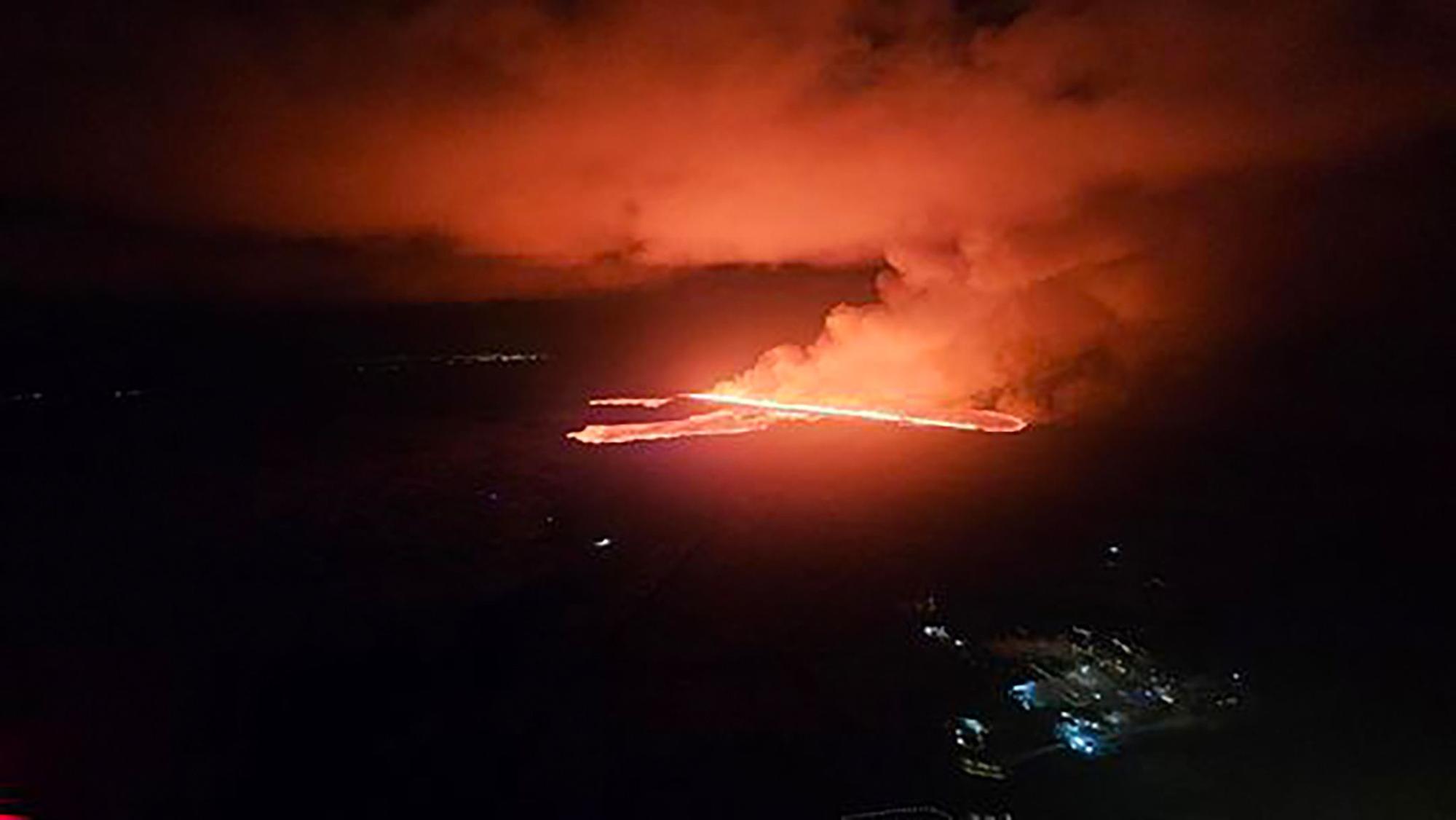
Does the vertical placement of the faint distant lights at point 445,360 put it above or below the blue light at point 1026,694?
above

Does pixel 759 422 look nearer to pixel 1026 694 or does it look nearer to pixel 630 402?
pixel 630 402

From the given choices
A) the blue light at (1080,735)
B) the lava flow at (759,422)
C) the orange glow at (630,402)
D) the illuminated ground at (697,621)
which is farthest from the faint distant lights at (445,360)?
the blue light at (1080,735)

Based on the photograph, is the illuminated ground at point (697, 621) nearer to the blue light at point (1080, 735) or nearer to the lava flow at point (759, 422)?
the blue light at point (1080, 735)

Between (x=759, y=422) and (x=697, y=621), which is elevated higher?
(x=759, y=422)

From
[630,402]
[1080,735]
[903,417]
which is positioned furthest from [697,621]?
[630,402]

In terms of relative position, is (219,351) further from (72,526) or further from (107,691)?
(107,691)

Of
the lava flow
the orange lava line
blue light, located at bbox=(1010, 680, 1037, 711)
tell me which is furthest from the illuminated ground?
the lava flow

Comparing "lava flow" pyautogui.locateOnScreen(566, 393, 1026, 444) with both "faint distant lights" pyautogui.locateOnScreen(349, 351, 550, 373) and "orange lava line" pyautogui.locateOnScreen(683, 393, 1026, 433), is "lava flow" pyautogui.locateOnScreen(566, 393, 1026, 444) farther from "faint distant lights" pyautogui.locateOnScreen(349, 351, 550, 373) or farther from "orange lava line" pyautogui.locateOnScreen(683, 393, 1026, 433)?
"faint distant lights" pyautogui.locateOnScreen(349, 351, 550, 373)

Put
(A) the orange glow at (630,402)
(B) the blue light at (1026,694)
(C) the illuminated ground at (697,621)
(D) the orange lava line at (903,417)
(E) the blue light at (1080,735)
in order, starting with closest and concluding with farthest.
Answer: (C) the illuminated ground at (697,621)
(E) the blue light at (1080,735)
(B) the blue light at (1026,694)
(D) the orange lava line at (903,417)
(A) the orange glow at (630,402)

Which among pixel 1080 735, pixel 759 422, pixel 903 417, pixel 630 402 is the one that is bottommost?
pixel 1080 735

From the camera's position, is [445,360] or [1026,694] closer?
[1026,694]
